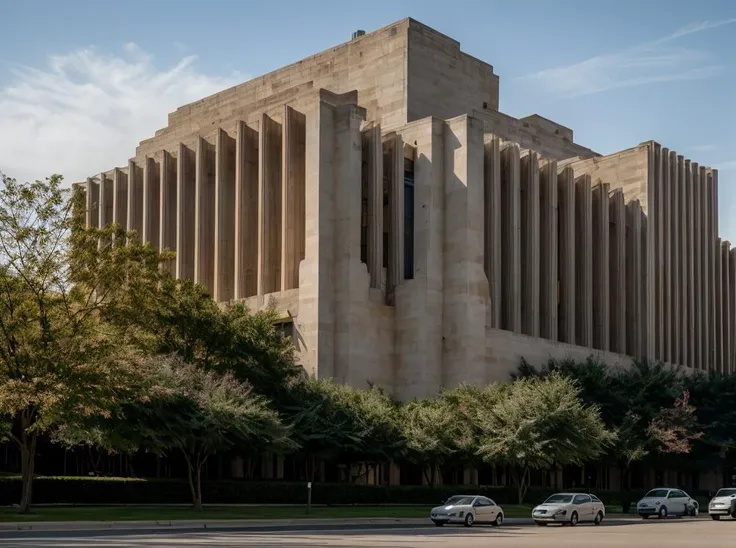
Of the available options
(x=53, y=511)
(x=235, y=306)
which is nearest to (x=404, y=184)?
(x=235, y=306)

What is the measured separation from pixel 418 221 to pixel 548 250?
11525 mm

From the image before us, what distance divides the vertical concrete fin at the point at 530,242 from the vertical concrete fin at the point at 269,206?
16.3 m

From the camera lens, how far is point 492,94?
8400 centimetres

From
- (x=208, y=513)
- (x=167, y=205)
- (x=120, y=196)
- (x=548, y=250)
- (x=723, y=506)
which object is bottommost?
(x=723, y=506)

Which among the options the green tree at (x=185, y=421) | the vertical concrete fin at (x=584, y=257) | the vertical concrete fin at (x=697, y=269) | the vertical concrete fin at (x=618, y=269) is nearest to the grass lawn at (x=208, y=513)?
the green tree at (x=185, y=421)

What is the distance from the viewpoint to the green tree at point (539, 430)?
2151 inches

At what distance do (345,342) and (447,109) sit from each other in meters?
22.4

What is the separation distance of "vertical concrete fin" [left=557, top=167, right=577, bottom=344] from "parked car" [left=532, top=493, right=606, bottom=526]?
101 ft

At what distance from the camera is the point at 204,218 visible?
74.0 metres

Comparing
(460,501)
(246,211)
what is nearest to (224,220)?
(246,211)

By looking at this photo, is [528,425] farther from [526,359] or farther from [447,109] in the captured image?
[447,109]

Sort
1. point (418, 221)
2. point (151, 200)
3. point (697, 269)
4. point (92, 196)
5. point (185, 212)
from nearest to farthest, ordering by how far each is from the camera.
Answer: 1. point (418, 221)
2. point (185, 212)
3. point (151, 200)
4. point (92, 196)
5. point (697, 269)

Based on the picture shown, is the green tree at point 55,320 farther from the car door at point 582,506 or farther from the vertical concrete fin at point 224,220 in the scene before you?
Answer: the vertical concrete fin at point 224,220

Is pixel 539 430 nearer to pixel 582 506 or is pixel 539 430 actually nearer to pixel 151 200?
pixel 582 506
